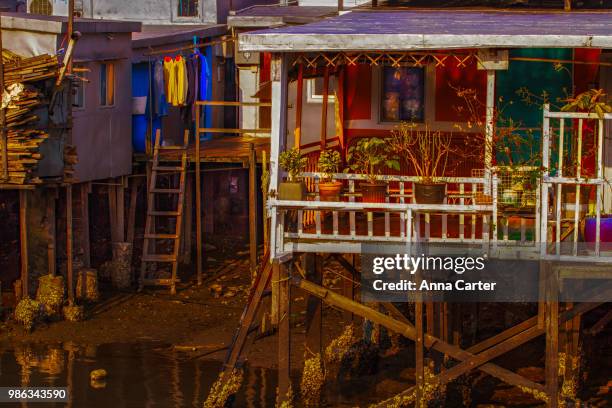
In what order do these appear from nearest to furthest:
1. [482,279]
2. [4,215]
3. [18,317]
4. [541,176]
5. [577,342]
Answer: [541,176] < [482,279] < [577,342] < [18,317] < [4,215]

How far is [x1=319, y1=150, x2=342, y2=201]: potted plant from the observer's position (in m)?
18.1

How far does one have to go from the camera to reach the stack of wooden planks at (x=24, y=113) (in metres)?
23.4

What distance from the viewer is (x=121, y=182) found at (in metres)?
27.3

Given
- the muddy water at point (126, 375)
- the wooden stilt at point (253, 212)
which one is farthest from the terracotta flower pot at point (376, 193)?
the wooden stilt at point (253, 212)

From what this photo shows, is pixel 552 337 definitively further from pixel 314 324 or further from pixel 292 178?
pixel 314 324

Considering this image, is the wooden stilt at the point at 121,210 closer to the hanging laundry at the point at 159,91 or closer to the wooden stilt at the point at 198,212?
the wooden stilt at the point at 198,212

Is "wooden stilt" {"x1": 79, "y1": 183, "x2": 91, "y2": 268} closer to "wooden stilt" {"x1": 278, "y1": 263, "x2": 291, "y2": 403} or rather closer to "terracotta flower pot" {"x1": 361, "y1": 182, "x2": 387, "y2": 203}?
"wooden stilt" {"x1": 278, "y1": 263, "x2": 291, "y2": 403}

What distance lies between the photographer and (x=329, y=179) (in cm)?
1858

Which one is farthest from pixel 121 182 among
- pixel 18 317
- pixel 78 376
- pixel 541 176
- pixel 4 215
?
pixel 541 176

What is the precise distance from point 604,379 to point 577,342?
109cm

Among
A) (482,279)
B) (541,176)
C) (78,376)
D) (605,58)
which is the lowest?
(78,376)

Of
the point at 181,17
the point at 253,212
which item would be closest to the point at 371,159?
the point at 253,212

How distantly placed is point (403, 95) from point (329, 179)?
5.15 metres

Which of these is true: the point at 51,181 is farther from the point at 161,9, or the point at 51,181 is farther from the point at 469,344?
the point at 161,9
